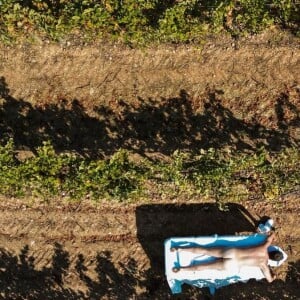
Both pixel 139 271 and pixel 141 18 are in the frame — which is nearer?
pixel 141 18

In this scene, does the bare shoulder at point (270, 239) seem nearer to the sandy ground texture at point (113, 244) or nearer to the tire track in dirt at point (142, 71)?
the sandy ground texture at point (113, 244)

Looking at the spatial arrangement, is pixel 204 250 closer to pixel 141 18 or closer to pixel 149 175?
pixel 149 175

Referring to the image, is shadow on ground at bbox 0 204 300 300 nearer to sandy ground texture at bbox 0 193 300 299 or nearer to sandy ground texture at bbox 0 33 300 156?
sandy ground texture at bbox 0 193 300 299

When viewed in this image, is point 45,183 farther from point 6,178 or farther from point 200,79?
point 200,79

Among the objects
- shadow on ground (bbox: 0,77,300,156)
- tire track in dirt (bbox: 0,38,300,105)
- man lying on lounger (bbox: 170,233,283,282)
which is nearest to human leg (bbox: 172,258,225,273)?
man lying on lounger (bbox: 170,233,283,282)

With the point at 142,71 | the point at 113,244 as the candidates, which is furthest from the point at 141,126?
the point at 113,244
